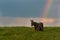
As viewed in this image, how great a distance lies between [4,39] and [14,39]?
1015 millimetres

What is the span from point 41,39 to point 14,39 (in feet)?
8.32

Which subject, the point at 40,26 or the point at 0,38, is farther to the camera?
the point at 40,26

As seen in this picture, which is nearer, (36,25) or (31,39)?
(31,39)

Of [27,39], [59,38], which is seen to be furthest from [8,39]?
[59,38]

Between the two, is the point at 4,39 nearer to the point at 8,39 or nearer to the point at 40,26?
the point at 8,39

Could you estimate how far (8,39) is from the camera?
19594mm

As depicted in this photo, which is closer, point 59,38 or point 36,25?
point 59,38

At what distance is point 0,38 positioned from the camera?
20125mm

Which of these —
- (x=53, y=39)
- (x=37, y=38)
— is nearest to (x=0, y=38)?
(x=37, y=38)

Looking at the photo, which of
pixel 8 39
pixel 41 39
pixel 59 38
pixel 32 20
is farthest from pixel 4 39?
pixel 32 20

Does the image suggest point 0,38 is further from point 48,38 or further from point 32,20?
point 32,20

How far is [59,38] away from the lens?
19.9m

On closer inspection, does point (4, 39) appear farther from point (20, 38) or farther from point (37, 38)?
point (37, 38)

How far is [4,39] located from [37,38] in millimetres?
3143
